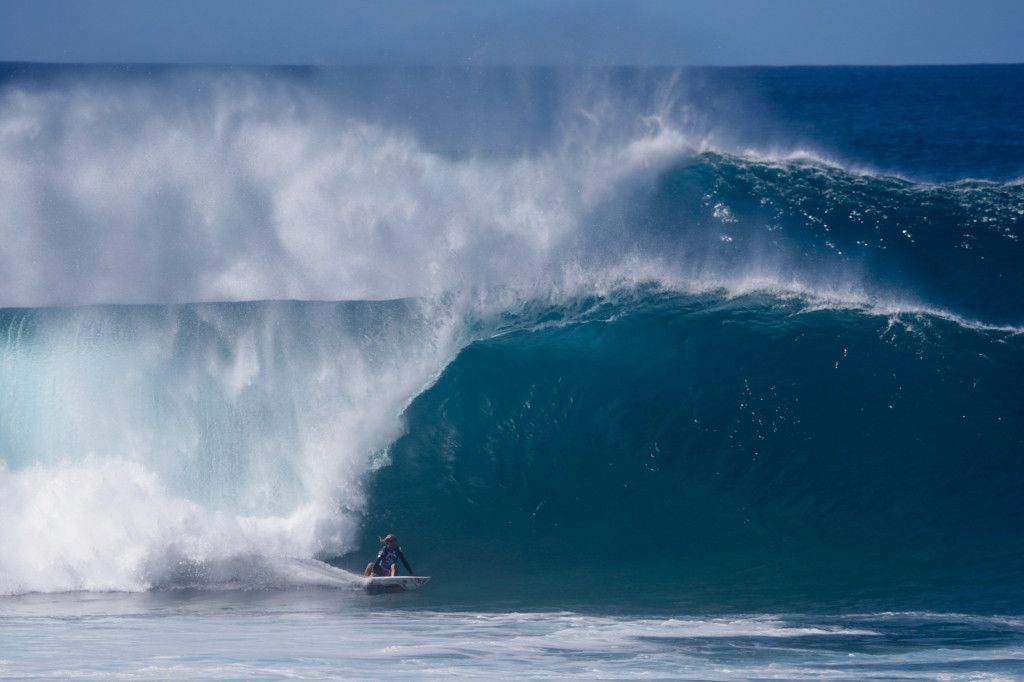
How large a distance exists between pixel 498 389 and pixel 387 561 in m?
2.99

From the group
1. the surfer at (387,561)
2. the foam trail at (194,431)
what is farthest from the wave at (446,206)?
the surfer at (387,561)

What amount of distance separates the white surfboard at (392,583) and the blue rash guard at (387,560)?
0.48 feet

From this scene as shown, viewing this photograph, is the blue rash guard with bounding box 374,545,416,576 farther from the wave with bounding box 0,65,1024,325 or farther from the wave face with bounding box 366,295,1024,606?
the wave with bounding box 0,65,1024,325

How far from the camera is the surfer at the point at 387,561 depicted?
1102cm

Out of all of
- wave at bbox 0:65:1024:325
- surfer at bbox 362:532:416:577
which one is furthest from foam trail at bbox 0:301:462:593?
wave at bbox 0:65:1024:325

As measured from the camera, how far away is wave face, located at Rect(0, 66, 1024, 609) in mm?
11594

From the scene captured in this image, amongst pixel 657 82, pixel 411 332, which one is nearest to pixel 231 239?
pixel 411 332

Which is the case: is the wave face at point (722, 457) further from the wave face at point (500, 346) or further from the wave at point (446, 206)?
the wave at point (446, 206)

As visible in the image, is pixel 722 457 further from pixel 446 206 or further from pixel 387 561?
pixel 446 206

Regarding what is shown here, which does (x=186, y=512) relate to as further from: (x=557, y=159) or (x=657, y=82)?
(x=657, y=82)

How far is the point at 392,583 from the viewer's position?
1087 cm

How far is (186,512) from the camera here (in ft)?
38.2

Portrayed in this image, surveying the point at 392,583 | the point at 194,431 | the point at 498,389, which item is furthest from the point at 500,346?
the point at 392,583

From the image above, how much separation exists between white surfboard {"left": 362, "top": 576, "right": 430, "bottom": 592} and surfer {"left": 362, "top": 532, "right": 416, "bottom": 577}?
14 centimetres
